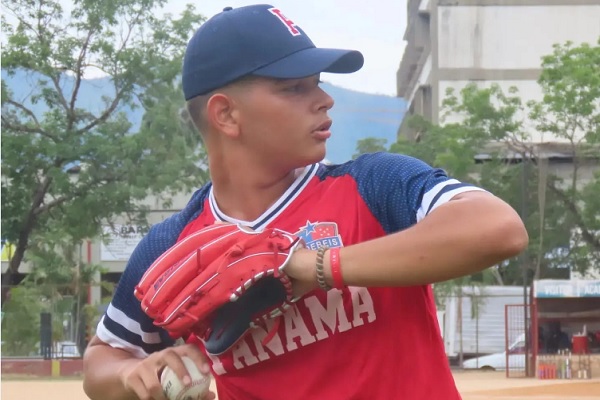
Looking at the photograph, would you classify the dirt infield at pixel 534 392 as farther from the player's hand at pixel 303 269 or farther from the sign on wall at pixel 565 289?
the player's hand at pixel 303 269

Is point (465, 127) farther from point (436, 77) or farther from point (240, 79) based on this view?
point (240, 79)

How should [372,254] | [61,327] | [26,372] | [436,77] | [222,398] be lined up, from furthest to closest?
[436,77] → [61,327] → [26,372] → [222,398] → [372,254]

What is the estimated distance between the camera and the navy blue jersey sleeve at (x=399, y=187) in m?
2.44

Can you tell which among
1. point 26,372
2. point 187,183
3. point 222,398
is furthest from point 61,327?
point 222,398

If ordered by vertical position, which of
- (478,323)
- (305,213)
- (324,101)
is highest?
(324,101)

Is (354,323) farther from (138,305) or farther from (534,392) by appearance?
(534,392)

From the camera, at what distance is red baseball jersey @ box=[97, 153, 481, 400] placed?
2.56 metres

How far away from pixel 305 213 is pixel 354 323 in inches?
10.9

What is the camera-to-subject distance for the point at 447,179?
2.48 meters

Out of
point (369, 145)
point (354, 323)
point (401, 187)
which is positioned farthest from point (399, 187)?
point (369, 145)

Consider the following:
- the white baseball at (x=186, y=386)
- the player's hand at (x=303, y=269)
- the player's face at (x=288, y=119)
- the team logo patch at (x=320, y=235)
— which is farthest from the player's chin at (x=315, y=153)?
the white baseball at (x=186, y=386)

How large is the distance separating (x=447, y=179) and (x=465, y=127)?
3260 cm

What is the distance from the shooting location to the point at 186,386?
2.44 metres

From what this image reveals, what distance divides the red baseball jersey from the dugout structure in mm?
24942
